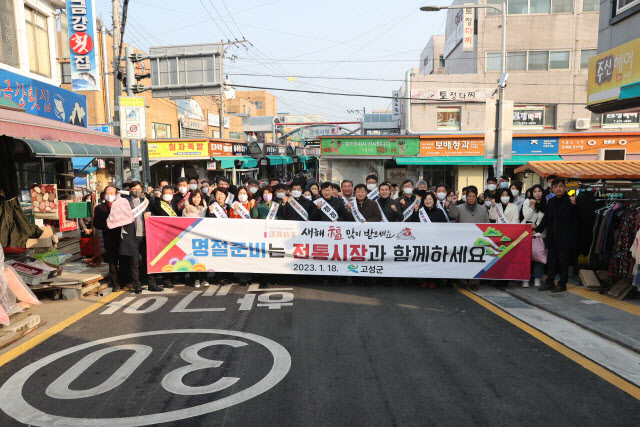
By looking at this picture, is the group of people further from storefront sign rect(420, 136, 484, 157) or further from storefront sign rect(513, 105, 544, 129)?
storefront sign rect(513, 105, 544, 129)

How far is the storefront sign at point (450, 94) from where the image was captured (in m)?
25.7

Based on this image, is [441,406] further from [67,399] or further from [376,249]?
[376,249]

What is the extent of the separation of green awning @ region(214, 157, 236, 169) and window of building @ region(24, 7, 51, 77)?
15.5 metres

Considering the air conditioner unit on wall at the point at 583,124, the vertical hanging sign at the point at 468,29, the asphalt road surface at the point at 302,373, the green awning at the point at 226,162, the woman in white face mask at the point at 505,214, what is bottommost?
the asphalt road surface at the point at 302,373

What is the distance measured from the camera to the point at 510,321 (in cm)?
651

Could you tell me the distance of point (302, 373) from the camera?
4773mm

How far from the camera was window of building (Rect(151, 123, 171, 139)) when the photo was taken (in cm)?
3225

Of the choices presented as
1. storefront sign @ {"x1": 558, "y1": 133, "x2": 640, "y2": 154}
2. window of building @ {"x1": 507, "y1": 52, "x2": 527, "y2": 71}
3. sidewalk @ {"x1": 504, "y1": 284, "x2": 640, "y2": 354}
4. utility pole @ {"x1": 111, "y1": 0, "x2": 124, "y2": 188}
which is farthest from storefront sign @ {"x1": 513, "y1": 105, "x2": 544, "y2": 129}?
Answer: utility pole @ {"x1": 111, "y1": 0, "x2": 124, "y2": 188}

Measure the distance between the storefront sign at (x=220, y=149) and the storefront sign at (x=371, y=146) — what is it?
733 centimetres

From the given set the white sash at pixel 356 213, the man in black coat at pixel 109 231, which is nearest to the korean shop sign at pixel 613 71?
the white sash at pixel 356 213

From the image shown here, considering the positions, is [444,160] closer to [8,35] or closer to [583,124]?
[583,124]

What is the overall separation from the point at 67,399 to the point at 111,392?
359mm

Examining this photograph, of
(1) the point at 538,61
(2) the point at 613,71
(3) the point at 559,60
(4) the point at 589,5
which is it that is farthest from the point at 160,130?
(2) the point at 613,71

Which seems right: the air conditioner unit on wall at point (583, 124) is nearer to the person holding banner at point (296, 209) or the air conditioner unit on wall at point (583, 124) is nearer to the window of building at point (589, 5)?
the window of building at point (589, 5)
